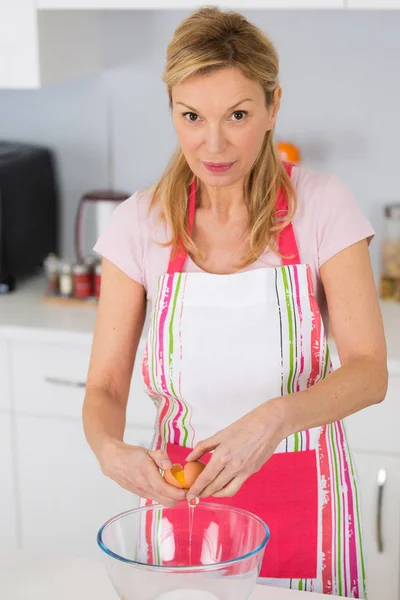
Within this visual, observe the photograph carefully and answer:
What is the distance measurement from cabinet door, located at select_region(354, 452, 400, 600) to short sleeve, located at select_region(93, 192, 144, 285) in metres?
0.89

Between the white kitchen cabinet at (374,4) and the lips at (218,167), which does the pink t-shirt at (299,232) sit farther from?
the white kitchen cabinet at (374,4)

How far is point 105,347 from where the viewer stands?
56.6 inches

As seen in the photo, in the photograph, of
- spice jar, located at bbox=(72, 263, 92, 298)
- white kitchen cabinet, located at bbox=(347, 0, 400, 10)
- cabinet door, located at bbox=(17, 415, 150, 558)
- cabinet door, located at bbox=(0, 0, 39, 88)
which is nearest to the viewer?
white kitchen cabinet, located at bbox=(347, 0, 400, 10)

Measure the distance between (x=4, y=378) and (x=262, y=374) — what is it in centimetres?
102

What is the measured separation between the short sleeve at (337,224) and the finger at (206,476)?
0.41m

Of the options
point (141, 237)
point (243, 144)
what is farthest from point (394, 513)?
point (243, 144)

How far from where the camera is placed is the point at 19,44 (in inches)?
85.7

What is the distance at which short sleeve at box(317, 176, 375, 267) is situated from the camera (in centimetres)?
138

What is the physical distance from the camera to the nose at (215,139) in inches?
49.7

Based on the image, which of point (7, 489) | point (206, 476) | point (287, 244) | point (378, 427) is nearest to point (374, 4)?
point (287, 244)

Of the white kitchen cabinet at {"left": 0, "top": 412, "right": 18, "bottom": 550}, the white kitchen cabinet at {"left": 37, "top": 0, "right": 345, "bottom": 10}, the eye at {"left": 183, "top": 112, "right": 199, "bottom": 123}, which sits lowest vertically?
the white kitchen cabinet at {"left": 0, "top": 412, "right": 18, "bottom": 550}

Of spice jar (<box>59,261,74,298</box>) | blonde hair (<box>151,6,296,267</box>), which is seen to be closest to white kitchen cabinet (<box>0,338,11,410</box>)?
spice jar (<box>59,261,74,298</box>)

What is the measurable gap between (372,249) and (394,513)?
72 cm

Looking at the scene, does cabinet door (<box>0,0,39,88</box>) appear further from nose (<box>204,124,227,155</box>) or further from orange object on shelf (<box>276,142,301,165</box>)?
nose (<box>204,124,227,155</box>)
